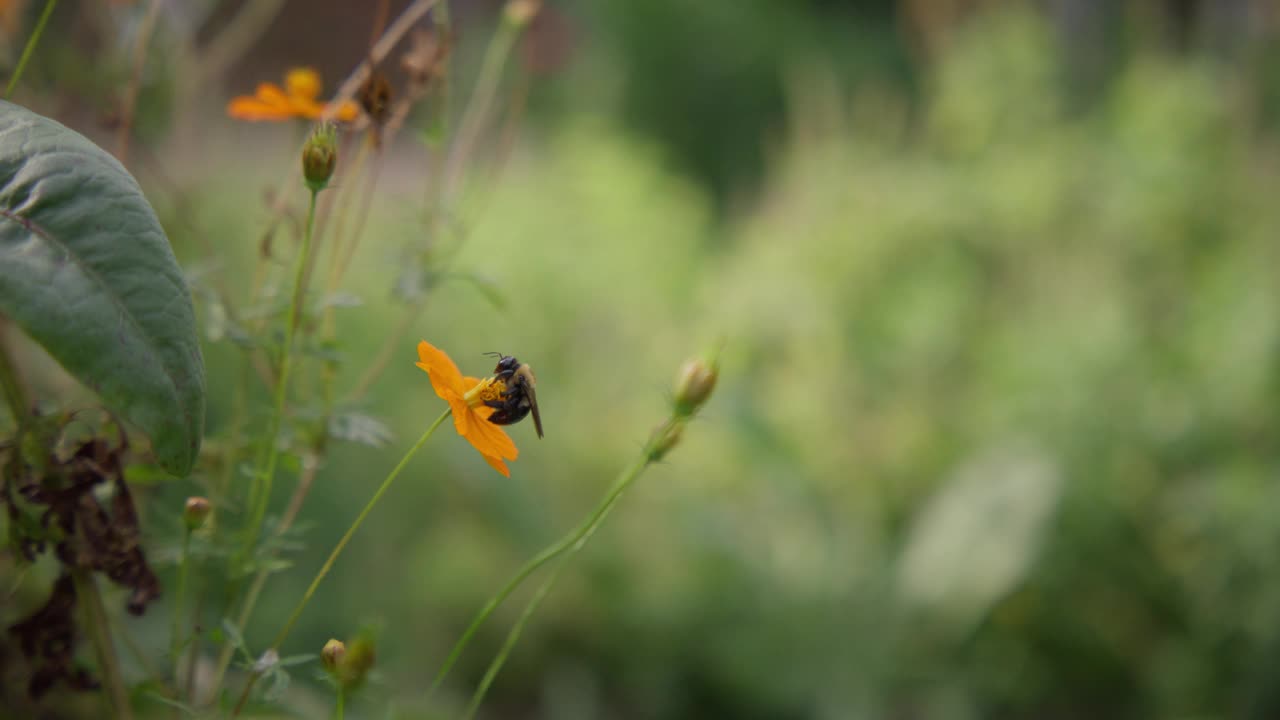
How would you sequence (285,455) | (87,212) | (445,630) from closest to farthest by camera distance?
(87,212) → (285,455) → (445,630)

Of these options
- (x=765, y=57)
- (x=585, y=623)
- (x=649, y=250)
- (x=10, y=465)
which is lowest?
(x=585, y=623)

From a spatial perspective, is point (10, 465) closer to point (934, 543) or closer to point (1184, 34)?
point (934, 543)

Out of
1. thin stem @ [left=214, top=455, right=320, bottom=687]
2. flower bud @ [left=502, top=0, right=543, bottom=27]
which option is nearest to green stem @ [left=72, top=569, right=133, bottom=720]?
thin stem @ [left=214, top=455, right=320, bottom=687]

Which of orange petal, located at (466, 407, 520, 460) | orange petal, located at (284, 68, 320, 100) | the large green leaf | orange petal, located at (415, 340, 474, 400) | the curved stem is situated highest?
orange petal, located at (284, 68, 320, 100)

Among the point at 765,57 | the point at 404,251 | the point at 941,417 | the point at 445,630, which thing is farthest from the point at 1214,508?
the point at 765,57

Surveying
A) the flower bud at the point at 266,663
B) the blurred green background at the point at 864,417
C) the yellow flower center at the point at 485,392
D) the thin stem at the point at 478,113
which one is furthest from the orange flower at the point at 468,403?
the blurred green background at the point at 864,417

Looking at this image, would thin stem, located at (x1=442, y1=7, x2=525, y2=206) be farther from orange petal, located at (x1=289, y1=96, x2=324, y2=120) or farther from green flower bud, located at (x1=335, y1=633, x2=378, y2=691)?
green flower bud, located at (x1=335, y1=633, x2=378, y2=691)

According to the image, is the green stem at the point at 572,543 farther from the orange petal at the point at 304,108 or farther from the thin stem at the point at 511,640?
the orange petal at the point at 304,108
